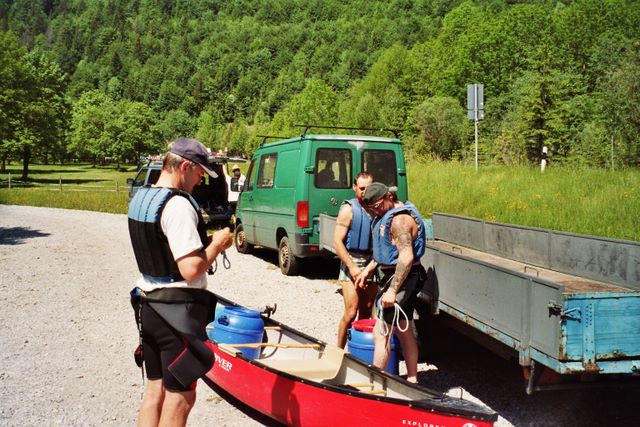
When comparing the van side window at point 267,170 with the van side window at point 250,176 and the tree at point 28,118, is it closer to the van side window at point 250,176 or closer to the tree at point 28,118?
the van side window at point 250,176

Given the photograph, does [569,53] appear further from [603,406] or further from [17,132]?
[603,406]

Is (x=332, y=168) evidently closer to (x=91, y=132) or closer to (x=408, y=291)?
(x=408, y=291)

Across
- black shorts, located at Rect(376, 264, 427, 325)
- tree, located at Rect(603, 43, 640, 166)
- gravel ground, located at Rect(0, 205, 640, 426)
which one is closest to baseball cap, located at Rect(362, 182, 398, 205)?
black shorts, located at Rect(376, 264, 427, 325)

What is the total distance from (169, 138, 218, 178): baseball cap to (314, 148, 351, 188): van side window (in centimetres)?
696

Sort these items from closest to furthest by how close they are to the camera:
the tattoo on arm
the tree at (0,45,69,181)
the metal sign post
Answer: the tattoo on arm → the metal sign post → the tree at (0,45,69,181)

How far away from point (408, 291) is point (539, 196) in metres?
10.5

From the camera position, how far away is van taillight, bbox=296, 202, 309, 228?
412 inches

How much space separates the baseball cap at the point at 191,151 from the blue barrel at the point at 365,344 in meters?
2.52

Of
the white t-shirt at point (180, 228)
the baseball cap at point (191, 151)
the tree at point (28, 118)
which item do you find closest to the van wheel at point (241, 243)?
the baseball cap at point (191, 151)

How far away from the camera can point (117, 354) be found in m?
A: 6.80

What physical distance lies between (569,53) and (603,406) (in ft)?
207

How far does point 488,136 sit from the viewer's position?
178ft

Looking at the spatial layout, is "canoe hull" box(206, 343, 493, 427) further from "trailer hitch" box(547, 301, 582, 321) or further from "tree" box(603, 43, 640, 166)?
"tree" box(603, 43, 640, 166)

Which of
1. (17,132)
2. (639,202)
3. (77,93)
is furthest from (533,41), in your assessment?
(77,93)
